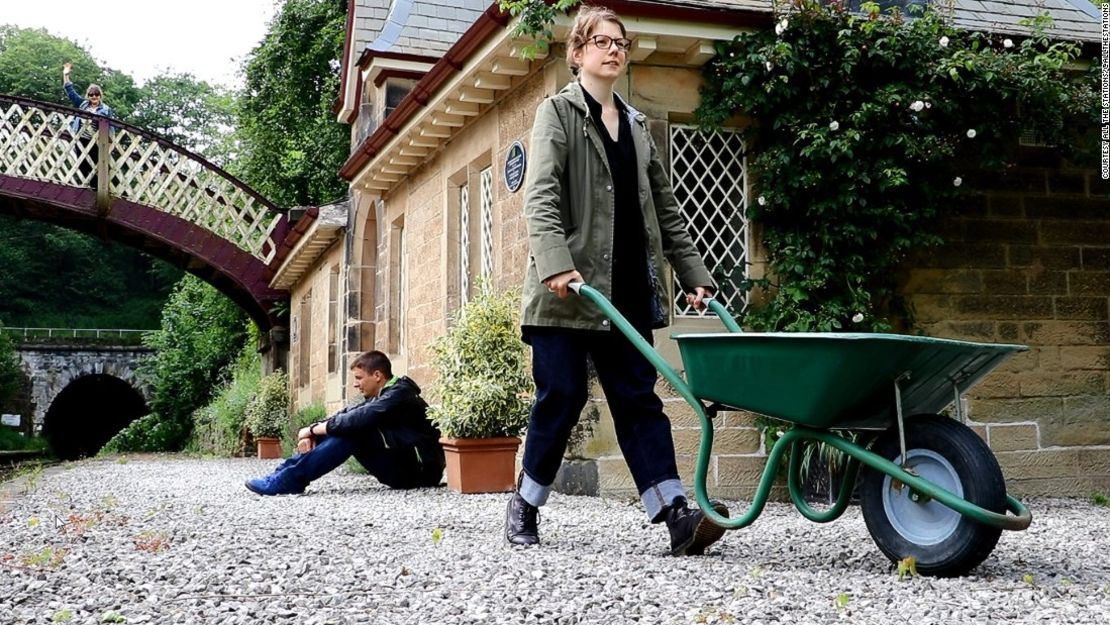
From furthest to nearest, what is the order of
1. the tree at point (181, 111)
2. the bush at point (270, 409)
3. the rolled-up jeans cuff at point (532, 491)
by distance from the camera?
1. the tree at point (181, 111)
2. the bush at point (270, 409)
3. the rolled-up jeans cuff at point (532, 491)

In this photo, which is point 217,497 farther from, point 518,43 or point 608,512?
point 518,43

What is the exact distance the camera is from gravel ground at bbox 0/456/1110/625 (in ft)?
9.73

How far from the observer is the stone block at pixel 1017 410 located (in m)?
7.39

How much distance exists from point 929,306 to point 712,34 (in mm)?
2208

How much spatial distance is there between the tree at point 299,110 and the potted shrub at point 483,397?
14.5 metres

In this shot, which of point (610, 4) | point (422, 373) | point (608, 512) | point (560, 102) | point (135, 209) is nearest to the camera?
point (560, 102)

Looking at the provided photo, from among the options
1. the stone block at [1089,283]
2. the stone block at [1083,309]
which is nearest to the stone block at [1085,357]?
the stone block at [1083,309]

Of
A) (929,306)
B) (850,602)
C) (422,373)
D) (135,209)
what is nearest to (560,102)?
(850,602)

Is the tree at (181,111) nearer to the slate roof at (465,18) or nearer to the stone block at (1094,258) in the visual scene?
the slate roof at (465,18)

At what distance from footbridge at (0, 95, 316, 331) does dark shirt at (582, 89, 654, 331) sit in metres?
13.9

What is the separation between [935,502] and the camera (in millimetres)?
3479

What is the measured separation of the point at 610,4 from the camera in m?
6.50

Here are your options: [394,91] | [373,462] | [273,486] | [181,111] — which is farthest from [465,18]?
[181,111]

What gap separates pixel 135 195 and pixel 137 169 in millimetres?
427
